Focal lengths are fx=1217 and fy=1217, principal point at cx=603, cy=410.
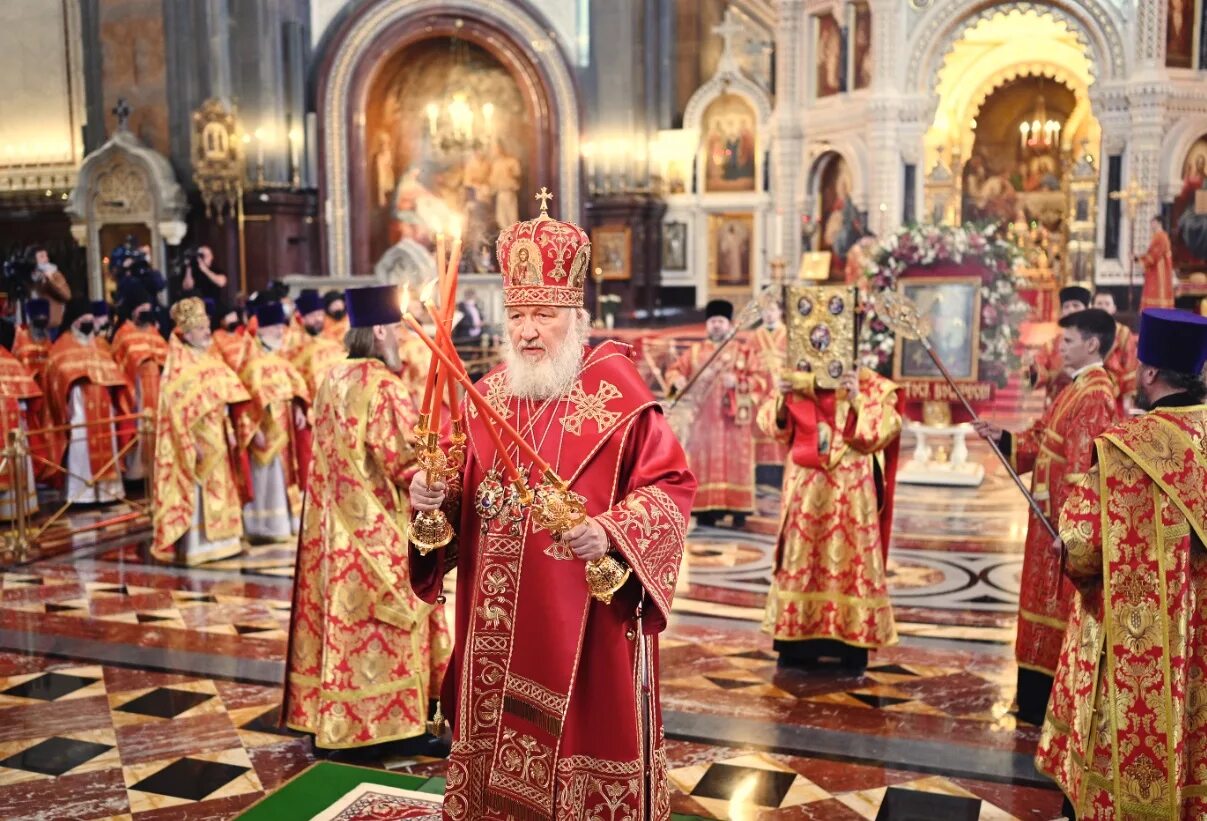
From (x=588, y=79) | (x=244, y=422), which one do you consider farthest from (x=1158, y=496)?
(x=588, y=79)

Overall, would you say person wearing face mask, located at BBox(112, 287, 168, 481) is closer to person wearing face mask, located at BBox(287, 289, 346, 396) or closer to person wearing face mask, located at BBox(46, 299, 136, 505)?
person wearing face mask, located at BBox(46, 299, 136, 505)

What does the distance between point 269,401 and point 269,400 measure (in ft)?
0.04

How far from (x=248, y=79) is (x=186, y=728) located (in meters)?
16.1

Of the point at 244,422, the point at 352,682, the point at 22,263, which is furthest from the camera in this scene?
the point at 22,263

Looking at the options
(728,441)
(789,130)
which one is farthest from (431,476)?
(789,130)

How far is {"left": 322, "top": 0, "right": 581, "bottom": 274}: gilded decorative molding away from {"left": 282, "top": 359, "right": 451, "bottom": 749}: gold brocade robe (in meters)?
15.3

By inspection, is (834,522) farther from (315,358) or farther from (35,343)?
(35,343)

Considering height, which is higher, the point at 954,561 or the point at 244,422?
the point at 244,422

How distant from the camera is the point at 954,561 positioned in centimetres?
826

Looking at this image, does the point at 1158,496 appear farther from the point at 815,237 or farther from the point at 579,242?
the point at 815,237

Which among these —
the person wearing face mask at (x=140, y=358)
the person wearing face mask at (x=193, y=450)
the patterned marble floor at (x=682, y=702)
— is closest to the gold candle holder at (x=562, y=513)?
the patterned marble floor at (x=682, y=702)

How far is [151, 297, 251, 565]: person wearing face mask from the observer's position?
8312 millimetres

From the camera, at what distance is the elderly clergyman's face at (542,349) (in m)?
3.16

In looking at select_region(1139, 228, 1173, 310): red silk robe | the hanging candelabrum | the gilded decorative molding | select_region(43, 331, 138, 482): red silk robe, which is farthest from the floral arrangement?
the gilded decorative molding
